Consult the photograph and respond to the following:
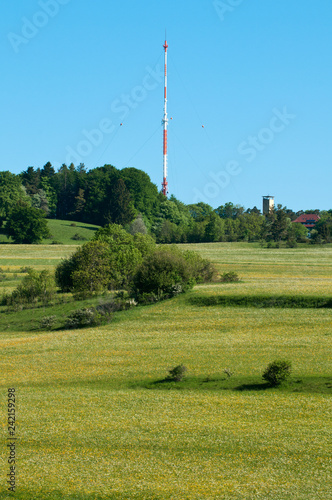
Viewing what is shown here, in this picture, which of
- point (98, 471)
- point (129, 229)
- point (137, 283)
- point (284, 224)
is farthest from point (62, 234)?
point (98, 471)

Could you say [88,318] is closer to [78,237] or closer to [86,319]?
[86,319]

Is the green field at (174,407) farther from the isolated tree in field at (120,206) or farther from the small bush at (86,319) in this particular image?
the isolated tree in field at (120,206)

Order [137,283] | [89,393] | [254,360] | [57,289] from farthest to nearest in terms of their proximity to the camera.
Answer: [57,289] → [137,283] → [254,360] → [89,393]

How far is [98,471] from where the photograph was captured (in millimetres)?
16812

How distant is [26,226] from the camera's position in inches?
5581

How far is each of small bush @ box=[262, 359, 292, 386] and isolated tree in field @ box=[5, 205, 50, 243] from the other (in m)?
122

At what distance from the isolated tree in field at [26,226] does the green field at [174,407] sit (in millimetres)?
97409

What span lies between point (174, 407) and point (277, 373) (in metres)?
5.16

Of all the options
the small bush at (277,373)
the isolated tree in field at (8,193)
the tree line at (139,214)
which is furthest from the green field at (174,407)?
the isolated tree in field at (8,193)

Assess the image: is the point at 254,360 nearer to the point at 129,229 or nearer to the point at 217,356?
the point at 217,356

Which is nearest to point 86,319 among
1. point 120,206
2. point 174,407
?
point 174,407

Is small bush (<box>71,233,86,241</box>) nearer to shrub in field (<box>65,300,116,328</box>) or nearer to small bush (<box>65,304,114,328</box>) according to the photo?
shrub in field (<box>65,300,116,328</box>)

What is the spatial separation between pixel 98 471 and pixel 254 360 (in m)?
16.0

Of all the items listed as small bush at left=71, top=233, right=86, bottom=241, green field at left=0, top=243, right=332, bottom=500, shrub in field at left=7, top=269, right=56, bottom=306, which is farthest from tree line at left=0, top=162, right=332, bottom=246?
green field at left=0, top=243, right=332, bottom=500
